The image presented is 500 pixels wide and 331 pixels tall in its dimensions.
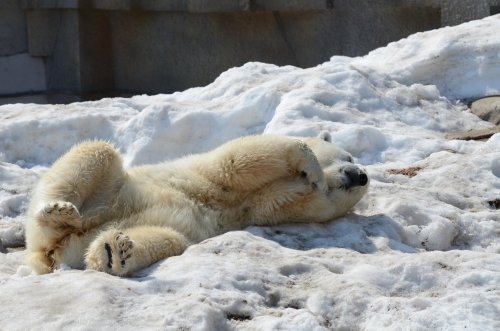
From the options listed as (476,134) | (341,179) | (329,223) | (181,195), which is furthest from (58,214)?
(476,134)

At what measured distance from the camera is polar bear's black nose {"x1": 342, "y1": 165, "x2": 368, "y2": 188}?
15.7 feet

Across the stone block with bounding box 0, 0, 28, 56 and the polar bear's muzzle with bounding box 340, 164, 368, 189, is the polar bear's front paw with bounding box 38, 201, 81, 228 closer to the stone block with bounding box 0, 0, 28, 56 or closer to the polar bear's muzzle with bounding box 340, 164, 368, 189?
the polar bear's muzzle with bounding box 340, 164, 368, 189

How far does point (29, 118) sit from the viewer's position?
7043 millimetres

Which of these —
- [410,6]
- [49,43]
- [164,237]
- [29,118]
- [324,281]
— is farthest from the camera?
[49,43]

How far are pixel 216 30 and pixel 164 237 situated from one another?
7825 mm

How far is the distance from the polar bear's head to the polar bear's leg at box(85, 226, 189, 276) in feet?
3.19

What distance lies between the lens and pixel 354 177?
15.8 ft

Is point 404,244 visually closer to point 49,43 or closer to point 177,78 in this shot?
point 177,78

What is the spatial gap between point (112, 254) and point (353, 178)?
1.52 meters

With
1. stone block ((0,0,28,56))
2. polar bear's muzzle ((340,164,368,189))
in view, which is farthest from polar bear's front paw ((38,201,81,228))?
stone block ((0,0,28,56))

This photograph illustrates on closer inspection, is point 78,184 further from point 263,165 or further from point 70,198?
point 263,165

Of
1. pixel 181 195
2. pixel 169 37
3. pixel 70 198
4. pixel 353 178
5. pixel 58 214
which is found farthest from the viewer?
pixel 169 37

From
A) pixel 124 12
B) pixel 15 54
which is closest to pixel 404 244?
pixel 124 12

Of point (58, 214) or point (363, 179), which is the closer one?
point (58, 214)
